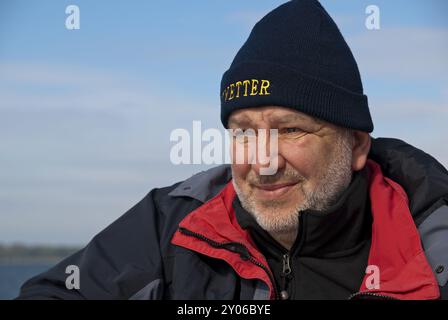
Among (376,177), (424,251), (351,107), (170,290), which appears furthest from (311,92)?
(170,290)

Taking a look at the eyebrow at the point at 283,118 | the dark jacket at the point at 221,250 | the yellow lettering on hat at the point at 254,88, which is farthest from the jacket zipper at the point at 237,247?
the yellow lettering on hat at the point at 254,88

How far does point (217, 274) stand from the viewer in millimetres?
3414

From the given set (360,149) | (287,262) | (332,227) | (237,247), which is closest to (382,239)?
(332,227)

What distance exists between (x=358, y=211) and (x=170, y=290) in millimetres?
1032

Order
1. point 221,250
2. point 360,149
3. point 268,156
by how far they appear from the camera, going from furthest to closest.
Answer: point 360,149, point 221,250, point 268,156

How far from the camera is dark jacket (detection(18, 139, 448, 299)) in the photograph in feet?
10.4

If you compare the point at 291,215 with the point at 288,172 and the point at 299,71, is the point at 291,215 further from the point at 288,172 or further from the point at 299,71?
the point at 299,71

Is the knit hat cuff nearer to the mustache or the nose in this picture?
the nose

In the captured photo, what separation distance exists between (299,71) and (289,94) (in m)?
0.15

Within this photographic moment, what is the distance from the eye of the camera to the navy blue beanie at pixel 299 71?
3.34m

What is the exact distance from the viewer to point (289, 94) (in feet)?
10.9

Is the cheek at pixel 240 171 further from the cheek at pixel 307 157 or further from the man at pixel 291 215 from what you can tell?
the cheek at pixel 307 157

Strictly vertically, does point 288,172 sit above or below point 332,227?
above
